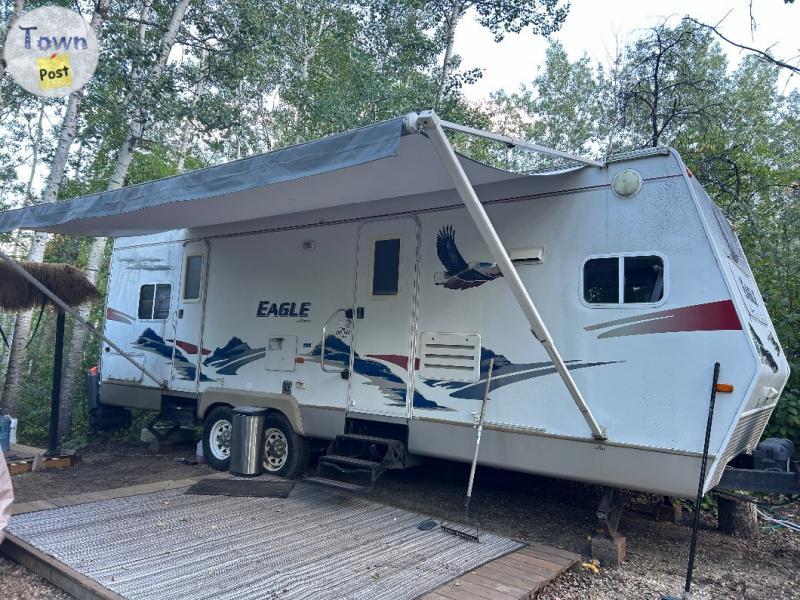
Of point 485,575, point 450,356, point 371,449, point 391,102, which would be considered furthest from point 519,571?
point 391,102

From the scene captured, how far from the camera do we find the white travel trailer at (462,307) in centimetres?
397

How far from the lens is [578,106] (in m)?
22.0

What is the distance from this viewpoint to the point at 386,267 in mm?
5598

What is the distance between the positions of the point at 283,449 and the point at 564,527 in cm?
283

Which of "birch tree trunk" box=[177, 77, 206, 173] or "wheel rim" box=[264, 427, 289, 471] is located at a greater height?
"birch tree trunk" box=[177, 77, 206, 173]

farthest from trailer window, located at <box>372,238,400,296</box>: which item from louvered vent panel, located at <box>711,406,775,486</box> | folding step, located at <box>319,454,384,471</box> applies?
louvered vent panel, located at <box>711,406,775,486</box>

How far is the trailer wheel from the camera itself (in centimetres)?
606

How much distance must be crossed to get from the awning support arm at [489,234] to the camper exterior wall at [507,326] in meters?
0.29

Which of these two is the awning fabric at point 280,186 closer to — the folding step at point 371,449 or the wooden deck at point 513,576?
the folding step at point 371,449

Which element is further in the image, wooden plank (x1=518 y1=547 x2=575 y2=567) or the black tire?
the black tire

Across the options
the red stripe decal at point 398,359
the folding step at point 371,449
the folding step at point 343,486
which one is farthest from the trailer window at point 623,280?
the folding step at point 343,486

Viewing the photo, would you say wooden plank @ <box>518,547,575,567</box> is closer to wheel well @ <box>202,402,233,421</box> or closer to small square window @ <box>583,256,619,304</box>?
small square window @ <box>583,256,619,304</box>

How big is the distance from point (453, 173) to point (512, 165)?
50.3 ft

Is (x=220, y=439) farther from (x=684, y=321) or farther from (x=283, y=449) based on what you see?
(x=684, y=321)
